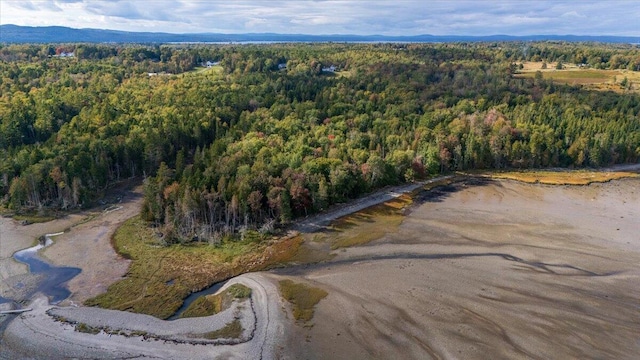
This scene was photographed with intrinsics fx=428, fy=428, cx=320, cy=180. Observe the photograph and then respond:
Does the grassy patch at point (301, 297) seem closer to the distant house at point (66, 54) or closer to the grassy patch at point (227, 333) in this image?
the grassy patch at point (227, 333)

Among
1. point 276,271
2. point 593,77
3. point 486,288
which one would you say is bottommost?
point 276,271

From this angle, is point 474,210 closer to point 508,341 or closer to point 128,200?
point 508,341

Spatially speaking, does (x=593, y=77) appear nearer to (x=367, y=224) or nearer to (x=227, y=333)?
(x=367, y=224)

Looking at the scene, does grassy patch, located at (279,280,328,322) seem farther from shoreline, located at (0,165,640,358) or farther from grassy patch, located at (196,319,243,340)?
grassy patch, located at (196,319,243,340)

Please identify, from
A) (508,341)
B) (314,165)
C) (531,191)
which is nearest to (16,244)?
(314,165)

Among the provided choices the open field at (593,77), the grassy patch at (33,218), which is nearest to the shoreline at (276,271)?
the grassy patch at (33,218)

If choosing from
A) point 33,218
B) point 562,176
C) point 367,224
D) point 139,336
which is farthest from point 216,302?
point 562,176

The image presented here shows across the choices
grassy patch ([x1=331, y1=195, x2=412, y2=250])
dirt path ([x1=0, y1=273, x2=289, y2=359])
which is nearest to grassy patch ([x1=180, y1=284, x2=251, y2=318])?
dirt path ([x1=0, y1=273, x2=289, y2=359])
